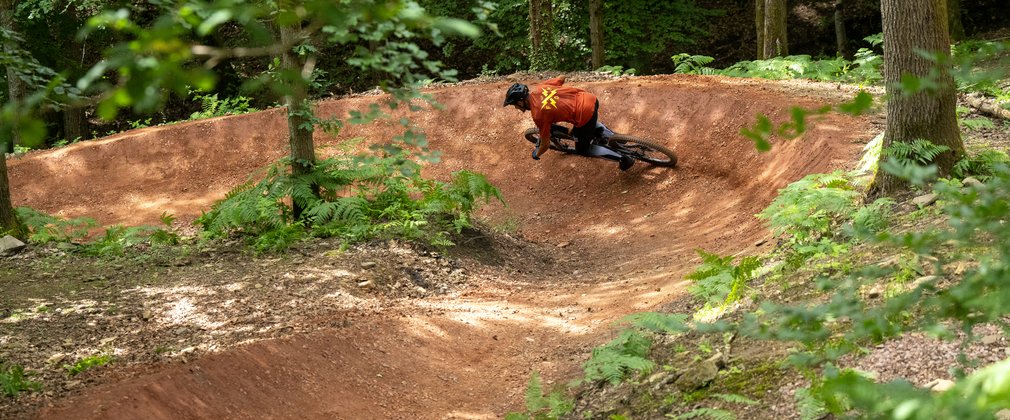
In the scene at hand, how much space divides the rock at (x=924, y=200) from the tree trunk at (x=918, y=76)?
0.98 ft

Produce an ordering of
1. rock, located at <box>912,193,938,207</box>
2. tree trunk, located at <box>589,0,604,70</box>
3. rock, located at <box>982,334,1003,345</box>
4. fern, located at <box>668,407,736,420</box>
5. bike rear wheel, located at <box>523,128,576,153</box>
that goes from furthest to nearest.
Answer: tree trunk, located at <box>589,0,604,70</box> → bike rear wheel, located at <box>523,128,576,153</box> → rock, located at <box>912,193,938,207</box> → fern, located at <box>668,407,736,420</box> → rock, located at <box>982,334,1003,345</box>

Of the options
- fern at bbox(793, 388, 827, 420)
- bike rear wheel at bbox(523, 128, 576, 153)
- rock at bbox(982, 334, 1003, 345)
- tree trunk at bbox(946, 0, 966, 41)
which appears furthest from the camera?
tree trunk at bbox(946, 0, 966, 41)

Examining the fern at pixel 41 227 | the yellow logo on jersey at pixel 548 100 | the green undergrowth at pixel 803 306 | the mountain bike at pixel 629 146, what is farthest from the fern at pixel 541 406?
the fern at pixel 41 227

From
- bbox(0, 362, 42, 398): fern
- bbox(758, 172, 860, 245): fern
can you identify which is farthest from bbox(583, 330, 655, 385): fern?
bbox(0, 362, 42, 398): fern

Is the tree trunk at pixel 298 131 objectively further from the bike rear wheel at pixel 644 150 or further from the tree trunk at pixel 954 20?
the tree trunk at pixel 954 20

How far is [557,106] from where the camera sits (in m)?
12.8

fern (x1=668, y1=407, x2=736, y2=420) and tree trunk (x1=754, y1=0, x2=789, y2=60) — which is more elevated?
tree trunk (x1=754, y1=0, x2=789, y2=60)

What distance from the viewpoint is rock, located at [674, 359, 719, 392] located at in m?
6.21

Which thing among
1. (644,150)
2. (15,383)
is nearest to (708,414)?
(15,383)

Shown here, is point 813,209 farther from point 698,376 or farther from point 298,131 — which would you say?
point 298,131

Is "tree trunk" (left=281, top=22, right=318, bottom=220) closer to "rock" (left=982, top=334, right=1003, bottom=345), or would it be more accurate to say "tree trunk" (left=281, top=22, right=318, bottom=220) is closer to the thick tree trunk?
the thick tree trunk

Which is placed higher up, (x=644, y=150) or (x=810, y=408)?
(x=644, y=150)

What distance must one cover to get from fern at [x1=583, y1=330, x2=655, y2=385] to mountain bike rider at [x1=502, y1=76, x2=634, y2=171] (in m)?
5.73

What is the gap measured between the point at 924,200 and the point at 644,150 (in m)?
6.96
